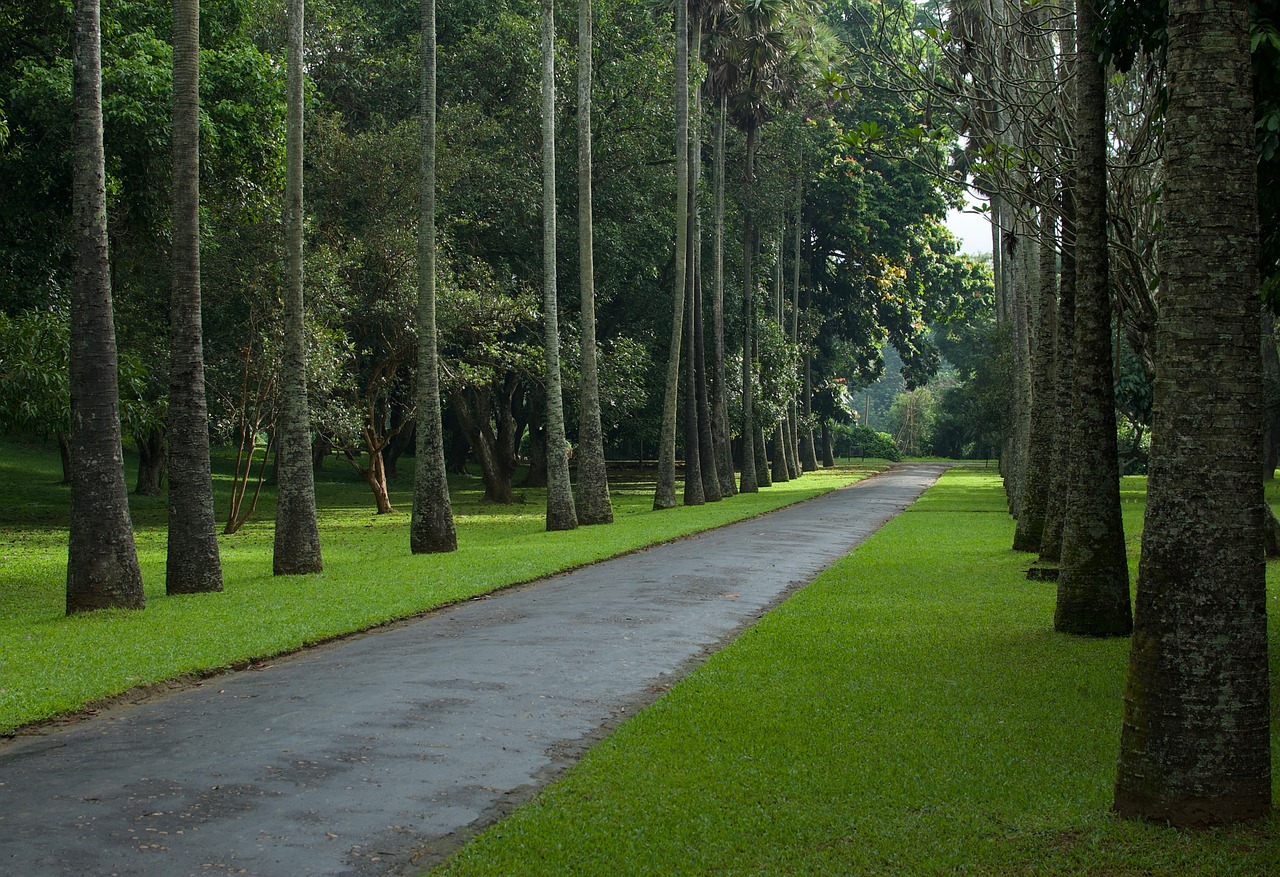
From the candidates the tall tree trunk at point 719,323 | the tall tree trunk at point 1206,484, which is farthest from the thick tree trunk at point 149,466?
the tall tree trunk at point 1206,484

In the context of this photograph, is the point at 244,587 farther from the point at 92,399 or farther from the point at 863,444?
the point at 863,444

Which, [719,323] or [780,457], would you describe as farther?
[780,457]

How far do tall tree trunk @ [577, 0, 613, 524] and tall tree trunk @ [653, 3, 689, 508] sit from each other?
18.1 ft

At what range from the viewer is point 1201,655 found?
5.60 meters

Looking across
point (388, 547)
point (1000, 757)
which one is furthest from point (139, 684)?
point (388, 547)

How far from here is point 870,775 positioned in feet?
22.4

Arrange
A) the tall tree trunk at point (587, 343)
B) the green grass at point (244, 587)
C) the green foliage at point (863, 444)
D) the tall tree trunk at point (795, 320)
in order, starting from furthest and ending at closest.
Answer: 1. the green foliage at point (863, 444)
2. the tall tree trunk at point (795, 320)
3. the tall tree trunk at point (587, 343)
4. the green grass at point (244, 587)

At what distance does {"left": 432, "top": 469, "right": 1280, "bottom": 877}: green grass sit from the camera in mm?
5520

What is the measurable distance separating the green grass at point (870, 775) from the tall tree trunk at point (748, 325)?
33478 mm

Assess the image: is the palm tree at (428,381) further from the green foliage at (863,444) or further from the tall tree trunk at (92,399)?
the green foliage at (863,444)

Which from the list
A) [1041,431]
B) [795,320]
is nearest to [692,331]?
[1041,431]

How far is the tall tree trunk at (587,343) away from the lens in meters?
28.3

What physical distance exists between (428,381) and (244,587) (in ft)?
20.0

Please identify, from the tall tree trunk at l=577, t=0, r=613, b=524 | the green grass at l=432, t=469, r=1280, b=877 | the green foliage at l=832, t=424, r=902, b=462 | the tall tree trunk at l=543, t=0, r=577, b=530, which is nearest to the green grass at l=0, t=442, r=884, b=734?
the tall tree trunk at l=543, t=0, r=577, b=530
